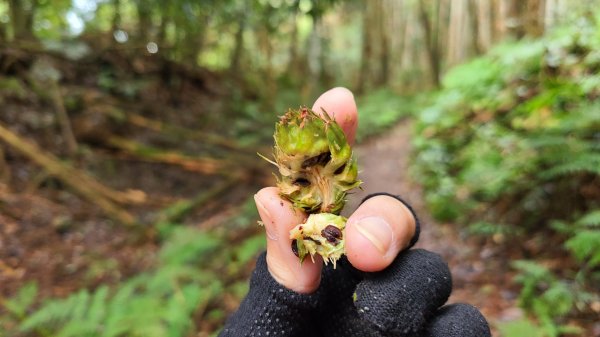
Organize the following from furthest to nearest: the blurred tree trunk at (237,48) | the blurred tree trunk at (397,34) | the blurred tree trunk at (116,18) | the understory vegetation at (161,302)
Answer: the blurred tree trunk at (397,34), the blurred tree trunk at (237,48), the blurred tree trunk at (116,18), the understory vegetation at (161,302)

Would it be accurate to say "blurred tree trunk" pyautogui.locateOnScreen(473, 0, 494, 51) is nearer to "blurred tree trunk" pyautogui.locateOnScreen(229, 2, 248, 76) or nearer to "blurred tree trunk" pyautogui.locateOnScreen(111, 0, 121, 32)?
"blurred tree trunk" pyautogui.locateOnScreen(229, 2, 248, 76)

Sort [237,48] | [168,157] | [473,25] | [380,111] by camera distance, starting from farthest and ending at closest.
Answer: [380,111] → [473,25] → [237,48] → [168,157]

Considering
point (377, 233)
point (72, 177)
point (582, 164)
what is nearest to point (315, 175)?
point (377, 233)

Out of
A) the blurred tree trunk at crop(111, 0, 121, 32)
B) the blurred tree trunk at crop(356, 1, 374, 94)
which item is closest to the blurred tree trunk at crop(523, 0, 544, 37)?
the blurred tree trunk at crop(111, 0, 121, 32)

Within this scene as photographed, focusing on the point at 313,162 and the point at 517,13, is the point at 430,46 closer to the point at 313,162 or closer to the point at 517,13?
the point at 517,13

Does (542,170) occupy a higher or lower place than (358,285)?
lower

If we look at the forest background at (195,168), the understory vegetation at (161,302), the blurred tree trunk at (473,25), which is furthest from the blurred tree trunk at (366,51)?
the understory vegetation at (161,302)

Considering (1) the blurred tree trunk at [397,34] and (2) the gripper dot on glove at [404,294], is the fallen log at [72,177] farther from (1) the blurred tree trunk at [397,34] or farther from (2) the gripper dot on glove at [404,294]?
(1) the blurred tree trunk at [397,34]

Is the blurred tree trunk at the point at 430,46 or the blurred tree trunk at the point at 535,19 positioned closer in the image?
the blurred tree trunk at the point at 535,19
